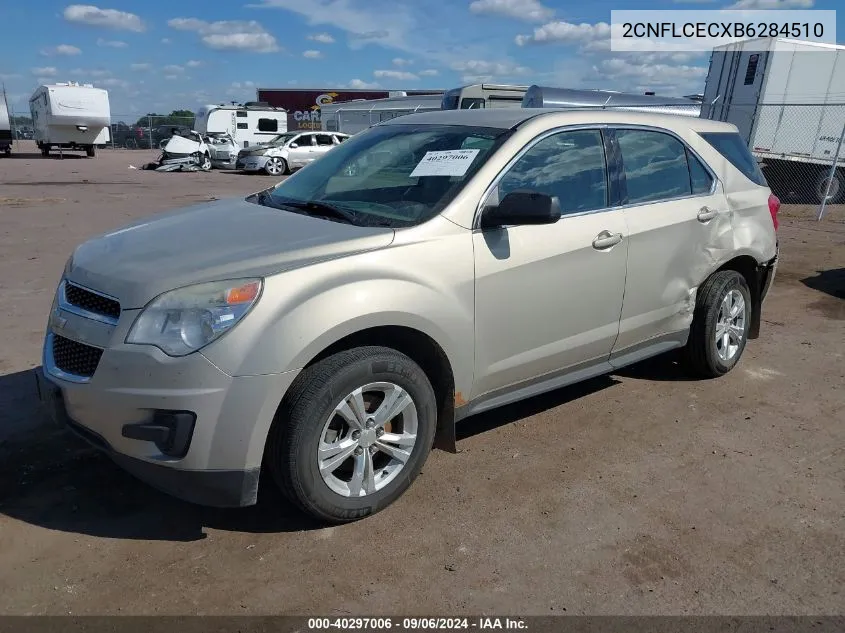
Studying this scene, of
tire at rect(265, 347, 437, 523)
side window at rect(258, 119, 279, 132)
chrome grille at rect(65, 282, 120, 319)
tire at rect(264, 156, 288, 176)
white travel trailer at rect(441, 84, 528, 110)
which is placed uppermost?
white travel trailer at rect(441, 84, 528, 110)

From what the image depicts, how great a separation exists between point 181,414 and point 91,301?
72 cm

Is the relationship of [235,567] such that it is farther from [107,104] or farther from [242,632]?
[107,104]

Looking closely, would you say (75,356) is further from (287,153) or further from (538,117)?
(287,153)

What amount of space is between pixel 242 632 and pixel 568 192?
2636 millimetres

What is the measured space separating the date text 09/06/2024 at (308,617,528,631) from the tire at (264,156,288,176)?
2439 centimetres

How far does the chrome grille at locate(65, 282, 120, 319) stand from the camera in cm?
280

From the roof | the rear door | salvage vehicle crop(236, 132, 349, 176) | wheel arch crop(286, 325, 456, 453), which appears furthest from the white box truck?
wheel arch crop(286, 325, 456, 453)

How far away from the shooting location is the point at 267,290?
2.69m

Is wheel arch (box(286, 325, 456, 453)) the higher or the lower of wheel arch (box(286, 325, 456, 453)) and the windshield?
the lower

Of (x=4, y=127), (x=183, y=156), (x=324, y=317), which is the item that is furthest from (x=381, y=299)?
(x=4, y=127)

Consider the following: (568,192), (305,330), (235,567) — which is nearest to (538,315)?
(568,192)

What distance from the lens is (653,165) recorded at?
4.27 meters

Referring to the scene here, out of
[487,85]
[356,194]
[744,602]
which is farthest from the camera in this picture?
[487,85]

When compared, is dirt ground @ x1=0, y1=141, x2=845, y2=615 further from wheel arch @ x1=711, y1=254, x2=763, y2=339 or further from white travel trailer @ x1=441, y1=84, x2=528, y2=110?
white travel trailer @ x1=441, y1=84, x2=528, y2=110
